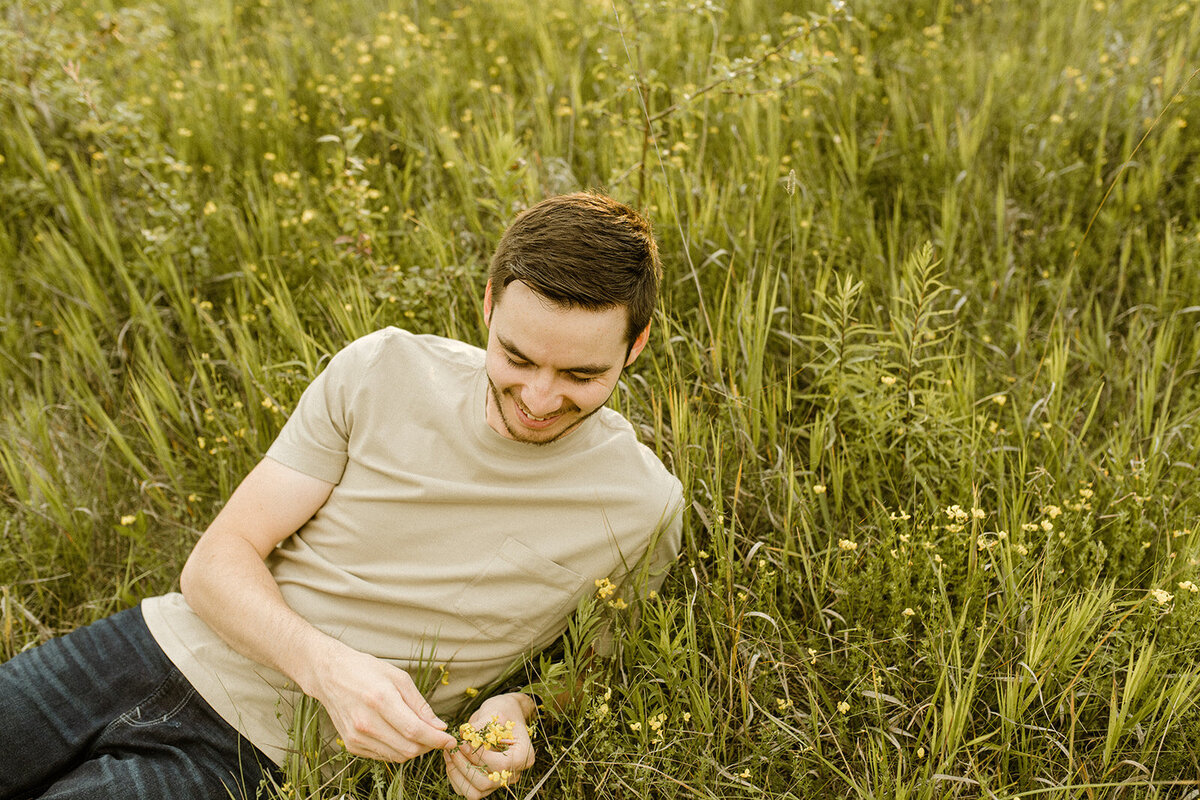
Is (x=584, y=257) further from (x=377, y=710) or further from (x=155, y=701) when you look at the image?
(x=155, y=701)

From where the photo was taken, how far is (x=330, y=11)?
491 cm

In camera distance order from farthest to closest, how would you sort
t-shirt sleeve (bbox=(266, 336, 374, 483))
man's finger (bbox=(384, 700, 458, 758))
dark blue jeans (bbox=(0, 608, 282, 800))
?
1. t-shirt sleeve (bbox=(266, 336, 374, 483))
2. dark blue jeans (bbox=(0, 608, 282, 800))
3. man's finger (bbox=(384, 700, 458, 758))

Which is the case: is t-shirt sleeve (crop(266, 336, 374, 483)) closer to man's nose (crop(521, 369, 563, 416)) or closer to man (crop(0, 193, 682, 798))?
man (crop(0, 193, 682, 798))

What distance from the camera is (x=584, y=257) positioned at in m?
1.80

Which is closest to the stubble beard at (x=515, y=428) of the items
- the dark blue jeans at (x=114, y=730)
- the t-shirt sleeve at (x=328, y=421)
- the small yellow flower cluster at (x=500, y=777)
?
the t-shirt sleeve at (x=328, y=421)

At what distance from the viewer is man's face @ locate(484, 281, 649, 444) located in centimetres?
179

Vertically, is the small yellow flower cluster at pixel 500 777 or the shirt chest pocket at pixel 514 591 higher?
the shirt chest pocket at pixel 514 591

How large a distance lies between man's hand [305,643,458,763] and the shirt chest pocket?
0.28 m

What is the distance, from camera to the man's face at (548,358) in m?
1.79

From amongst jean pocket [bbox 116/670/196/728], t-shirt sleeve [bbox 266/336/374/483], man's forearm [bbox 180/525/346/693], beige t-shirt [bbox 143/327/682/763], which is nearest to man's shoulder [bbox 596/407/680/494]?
beige t-shirt [bbox 143/327/682/763]

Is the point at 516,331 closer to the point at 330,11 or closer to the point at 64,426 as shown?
the point at 64,426

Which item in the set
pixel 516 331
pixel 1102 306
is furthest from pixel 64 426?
pixel 1102 306

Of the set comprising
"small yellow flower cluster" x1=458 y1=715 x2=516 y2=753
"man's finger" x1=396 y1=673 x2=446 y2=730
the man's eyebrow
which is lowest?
"small yellow flower cluster" x1=458 y1=715 x2=516 y2=753

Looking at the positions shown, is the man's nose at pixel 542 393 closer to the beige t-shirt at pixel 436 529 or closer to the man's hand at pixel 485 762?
the beige t-shirt at pixel 436 529
